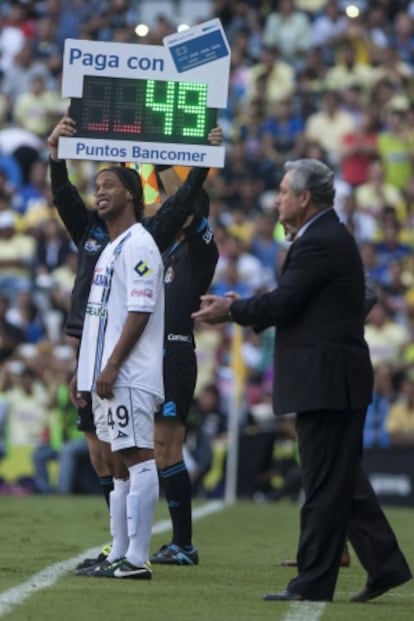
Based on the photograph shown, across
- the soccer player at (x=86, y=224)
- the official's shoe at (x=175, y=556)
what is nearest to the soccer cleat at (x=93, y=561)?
the soccer player at (x=86, y=224)

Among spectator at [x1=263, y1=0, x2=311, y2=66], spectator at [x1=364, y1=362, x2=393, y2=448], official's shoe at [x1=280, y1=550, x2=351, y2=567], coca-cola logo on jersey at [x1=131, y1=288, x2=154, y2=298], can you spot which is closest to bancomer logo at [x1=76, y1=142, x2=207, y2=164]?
coca-cola logo on jersey at [x1=131, y1=288, x2=154, y2=298]

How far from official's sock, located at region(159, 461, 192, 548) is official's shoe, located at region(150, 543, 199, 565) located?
4 cm

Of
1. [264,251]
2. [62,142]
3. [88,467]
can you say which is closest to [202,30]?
[62,142]

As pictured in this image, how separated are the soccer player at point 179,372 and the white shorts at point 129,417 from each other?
1666 millimetres

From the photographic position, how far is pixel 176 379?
10711 mm

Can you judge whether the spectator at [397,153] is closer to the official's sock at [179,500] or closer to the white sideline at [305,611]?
the official's sock at [179,500]

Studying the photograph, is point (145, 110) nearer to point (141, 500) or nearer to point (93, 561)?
point (141, 500)

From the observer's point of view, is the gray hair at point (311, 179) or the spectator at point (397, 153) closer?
the gray hair at point (311, 179)

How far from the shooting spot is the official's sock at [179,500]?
10.7 metres

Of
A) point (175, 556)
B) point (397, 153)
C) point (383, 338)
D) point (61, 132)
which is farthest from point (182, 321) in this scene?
point (397, 153)

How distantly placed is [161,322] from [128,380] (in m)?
0.38

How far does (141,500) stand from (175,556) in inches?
64.1

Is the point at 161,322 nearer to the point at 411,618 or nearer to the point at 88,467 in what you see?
the point at 411,618

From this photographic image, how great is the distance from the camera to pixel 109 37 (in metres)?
28.5
